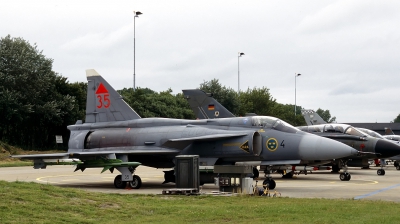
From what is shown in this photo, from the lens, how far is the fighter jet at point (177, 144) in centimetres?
1869

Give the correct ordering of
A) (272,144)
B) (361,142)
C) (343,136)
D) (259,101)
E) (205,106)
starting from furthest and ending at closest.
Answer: (259,101)
(205,106)
(343,136)
(361,142)
(272,144)

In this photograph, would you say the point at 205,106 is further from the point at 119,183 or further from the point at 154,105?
the point at 154,105

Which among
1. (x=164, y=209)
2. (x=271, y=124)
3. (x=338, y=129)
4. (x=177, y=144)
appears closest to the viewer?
(x=164, y=209)

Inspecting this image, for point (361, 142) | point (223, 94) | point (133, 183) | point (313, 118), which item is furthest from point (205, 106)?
point (223, 94)

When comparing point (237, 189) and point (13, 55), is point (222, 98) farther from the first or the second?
point (237, 189)

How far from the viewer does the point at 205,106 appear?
28.6 metres

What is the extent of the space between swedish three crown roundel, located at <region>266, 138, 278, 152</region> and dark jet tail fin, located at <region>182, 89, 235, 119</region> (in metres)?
9.55

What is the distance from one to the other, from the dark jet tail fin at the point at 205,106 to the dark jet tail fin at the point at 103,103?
6867 millimetres

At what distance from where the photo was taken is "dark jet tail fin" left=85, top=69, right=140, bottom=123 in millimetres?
22031

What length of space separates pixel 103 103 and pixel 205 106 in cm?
747

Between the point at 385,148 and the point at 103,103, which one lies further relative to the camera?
the point at 385,148

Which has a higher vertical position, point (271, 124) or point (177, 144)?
point (271, 124)

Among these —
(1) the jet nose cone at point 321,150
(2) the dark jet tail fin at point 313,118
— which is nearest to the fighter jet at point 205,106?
(2) the dark jet tail fin at point 313,118

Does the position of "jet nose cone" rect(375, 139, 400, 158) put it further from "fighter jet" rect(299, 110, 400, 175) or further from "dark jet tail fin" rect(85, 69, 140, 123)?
"dark jet tail fin" rect(85, 69, 140, 123)
